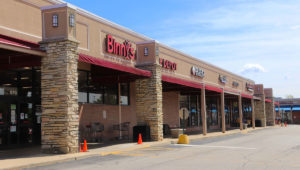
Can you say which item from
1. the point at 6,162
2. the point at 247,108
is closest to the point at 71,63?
the point at 6,162

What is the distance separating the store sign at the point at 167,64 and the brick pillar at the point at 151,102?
563cm

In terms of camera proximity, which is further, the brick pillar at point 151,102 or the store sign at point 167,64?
the store sign at point 167,64

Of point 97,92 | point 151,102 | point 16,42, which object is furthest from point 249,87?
point 16,42

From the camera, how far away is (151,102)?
20344 millimetres

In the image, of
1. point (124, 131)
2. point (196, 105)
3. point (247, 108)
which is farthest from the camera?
point (247, 108)

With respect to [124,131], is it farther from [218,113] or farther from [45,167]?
[218,113]

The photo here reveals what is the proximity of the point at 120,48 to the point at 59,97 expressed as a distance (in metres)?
8.17

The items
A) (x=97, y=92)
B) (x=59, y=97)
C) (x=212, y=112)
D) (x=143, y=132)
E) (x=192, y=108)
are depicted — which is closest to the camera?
(x=59, y=97)

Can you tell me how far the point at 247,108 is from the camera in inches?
2425

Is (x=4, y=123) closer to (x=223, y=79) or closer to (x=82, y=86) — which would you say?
(x=82, y=86)

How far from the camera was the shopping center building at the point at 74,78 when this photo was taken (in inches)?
530

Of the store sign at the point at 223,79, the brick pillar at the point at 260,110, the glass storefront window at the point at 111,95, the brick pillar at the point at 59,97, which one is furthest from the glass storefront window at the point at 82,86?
the brick pillar at the point at 260,110

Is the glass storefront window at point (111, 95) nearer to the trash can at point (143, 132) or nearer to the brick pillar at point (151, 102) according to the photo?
the brick pillar at point (151, 102)

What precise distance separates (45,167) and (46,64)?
4.53m
